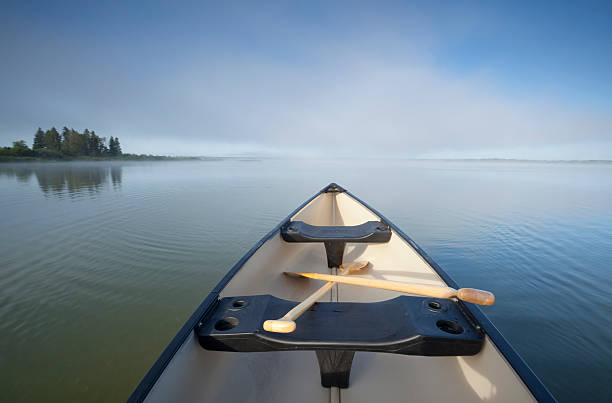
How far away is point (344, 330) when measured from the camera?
1.27 metres

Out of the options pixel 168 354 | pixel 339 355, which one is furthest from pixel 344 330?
pixel 168 354

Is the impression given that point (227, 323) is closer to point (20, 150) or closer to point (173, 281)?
point (173, 281)

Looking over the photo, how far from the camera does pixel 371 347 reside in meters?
1.16

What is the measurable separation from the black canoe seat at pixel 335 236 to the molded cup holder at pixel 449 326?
5.14ft

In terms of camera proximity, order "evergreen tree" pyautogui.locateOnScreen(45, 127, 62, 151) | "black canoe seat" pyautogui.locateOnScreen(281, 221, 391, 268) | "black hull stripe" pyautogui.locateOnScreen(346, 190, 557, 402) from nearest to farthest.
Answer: "black hull stripe" pyautogui.locateOnScreen(346, 190, 557, 402) → "black canoe seat" pyautogui.locateOnScreen(281, 221, 391, 268) → "evergreen tree" pyautogui.locateOnScreen(45, 127, 62, 151)

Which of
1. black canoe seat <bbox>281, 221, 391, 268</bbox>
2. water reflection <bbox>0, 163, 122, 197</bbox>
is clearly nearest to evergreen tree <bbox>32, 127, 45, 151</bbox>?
water reflection <bbox>0, 163, 122, 197</bbox>

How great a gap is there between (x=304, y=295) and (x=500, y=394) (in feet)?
5.80

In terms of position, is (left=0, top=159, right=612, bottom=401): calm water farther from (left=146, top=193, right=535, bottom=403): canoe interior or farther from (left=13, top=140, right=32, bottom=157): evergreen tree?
(left=13, top=140, right=32, bottom=157): evergreen tree

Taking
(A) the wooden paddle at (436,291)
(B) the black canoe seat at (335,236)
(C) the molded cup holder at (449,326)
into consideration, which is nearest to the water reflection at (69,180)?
(B) the black canoe seat at (335,236)

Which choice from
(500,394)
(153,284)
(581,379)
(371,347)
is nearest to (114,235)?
(153,284)

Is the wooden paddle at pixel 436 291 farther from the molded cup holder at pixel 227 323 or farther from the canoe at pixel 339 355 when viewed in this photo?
the molded cup holder at pixel 227 323

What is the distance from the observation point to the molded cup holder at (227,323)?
4.33 feet

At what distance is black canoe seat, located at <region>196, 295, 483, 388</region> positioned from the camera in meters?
1.18

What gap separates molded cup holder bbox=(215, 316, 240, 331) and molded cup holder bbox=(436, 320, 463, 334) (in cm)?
113
